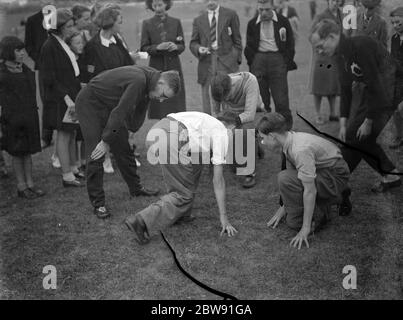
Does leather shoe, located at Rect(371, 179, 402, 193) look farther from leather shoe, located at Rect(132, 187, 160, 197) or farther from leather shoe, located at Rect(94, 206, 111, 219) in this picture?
leather shoe, located at Rect(94, 206, 111, 219)

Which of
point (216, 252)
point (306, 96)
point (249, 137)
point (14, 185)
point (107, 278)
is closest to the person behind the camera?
point (107, 278)

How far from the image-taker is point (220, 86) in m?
3.73

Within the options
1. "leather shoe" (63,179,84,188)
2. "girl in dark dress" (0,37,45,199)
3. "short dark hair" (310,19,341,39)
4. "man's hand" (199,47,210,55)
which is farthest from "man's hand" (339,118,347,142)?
"girl in dark dress" (0,37,45,199)

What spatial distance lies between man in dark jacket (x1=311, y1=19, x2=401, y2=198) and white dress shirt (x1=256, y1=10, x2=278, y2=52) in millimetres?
922

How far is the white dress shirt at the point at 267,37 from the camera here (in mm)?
4285

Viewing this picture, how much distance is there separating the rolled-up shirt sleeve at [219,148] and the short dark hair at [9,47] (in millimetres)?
1674

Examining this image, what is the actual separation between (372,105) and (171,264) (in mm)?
1672

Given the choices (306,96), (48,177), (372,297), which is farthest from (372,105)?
(48,177)

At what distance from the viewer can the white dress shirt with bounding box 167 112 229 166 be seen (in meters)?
3.29

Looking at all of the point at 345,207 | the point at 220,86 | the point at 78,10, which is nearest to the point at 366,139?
the point at 345,207

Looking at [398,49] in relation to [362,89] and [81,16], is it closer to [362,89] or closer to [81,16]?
[362,89]

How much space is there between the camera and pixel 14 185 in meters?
4.53

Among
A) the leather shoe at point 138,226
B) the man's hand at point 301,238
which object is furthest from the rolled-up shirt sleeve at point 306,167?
the leather shoe at point 138,226

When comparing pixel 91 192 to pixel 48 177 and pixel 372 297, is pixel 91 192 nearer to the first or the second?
pixel 48 177
